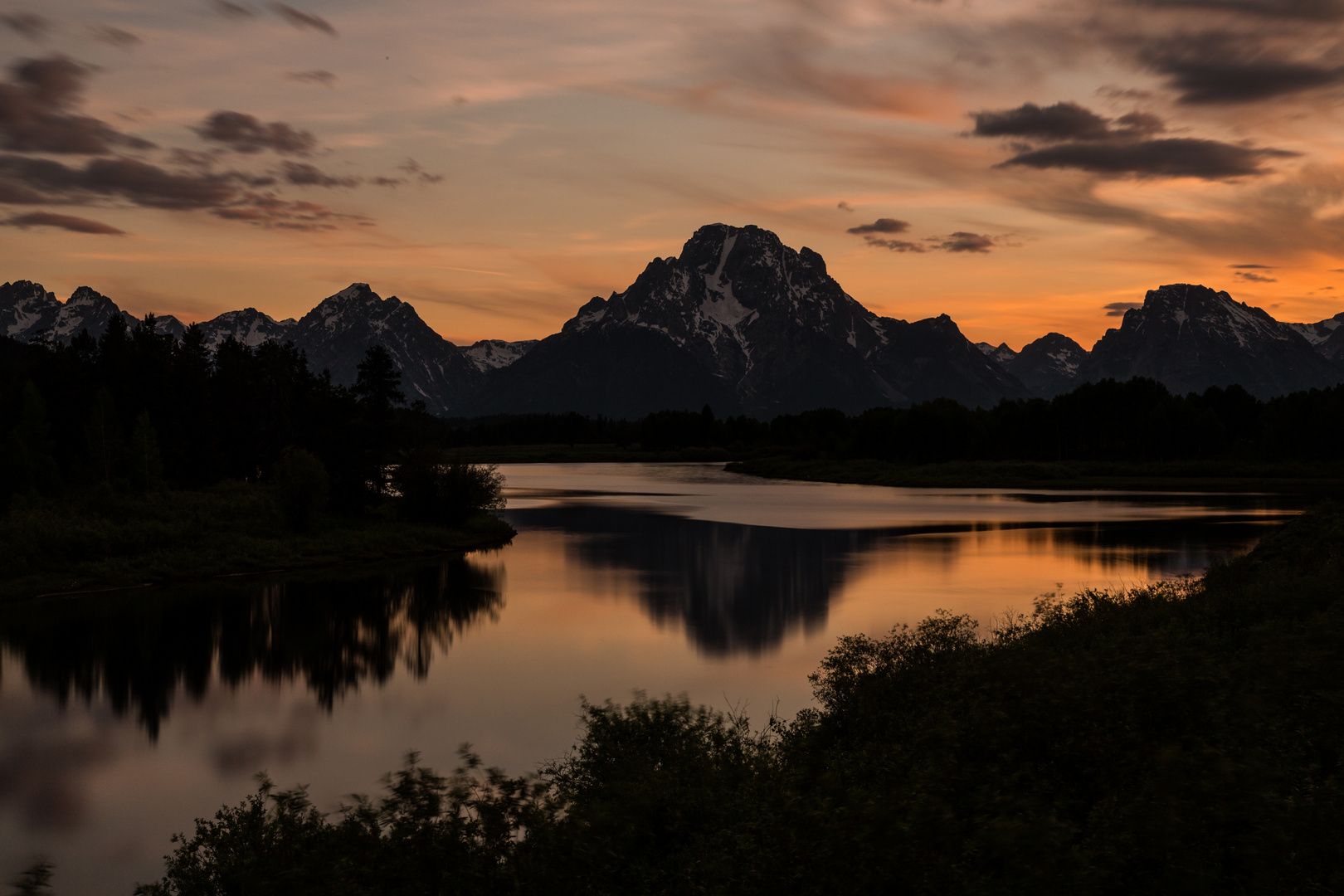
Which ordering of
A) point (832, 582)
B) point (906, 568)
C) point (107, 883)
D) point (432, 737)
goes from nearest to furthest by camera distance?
point (107, 883)
point (432, 737)
point (832, 582)
point (906, 568)

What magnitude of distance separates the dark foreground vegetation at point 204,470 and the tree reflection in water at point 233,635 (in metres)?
4.67

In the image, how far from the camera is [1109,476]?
153125 millimetres

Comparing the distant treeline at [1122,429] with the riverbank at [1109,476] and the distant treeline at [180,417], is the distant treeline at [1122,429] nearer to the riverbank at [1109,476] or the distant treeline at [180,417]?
the riverbank at [1109,476]

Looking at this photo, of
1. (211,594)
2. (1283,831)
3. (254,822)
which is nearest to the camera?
(1283,831)

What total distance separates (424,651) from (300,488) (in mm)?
27471

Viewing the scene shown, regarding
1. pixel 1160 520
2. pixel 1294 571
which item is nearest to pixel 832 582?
pixel 1294 571

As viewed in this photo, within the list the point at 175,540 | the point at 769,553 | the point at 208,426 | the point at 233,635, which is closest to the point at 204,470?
the point at 208,426

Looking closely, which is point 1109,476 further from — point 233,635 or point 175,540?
point 233,635

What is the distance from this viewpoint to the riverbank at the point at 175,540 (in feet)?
150

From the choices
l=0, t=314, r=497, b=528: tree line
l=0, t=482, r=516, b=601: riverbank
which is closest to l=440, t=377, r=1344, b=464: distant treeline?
l=0, t=314, r=497, b=528: tree line

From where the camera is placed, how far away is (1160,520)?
8281 cm

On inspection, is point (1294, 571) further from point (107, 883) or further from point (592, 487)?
point (592, 487)

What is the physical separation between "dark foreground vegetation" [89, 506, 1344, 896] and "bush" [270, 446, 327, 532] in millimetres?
40171

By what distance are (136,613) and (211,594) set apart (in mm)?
4996
